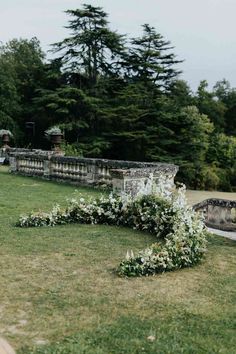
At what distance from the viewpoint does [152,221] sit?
27.5ft

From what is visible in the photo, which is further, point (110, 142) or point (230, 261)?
point (110, 142)

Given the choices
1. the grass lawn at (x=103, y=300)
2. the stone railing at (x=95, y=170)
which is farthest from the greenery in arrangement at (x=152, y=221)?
the stone railing at (x=95, y=170)

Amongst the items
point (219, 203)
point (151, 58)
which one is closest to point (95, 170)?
point (219, 203)

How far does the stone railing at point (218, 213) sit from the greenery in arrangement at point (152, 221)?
0.69 meters

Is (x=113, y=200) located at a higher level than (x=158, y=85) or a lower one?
lower

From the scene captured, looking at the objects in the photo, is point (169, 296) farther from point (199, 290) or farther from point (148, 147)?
point (148, 147)

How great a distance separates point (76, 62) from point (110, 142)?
23.7ft

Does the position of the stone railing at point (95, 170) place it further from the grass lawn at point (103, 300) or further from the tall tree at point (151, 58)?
the tall tree at point (151, 58)

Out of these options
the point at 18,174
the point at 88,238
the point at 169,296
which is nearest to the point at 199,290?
the point at 169,296

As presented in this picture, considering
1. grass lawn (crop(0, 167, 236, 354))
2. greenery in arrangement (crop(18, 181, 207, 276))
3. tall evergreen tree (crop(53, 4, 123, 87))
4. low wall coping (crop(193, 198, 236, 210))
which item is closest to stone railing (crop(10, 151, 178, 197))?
greenery in arrangement (crop(18, 181, 207, 276))

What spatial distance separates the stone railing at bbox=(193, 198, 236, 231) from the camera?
28.1 ft

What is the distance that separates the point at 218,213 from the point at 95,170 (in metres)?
6.95

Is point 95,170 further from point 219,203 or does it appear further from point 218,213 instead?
point 219,203

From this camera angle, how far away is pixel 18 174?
62.6 ft
